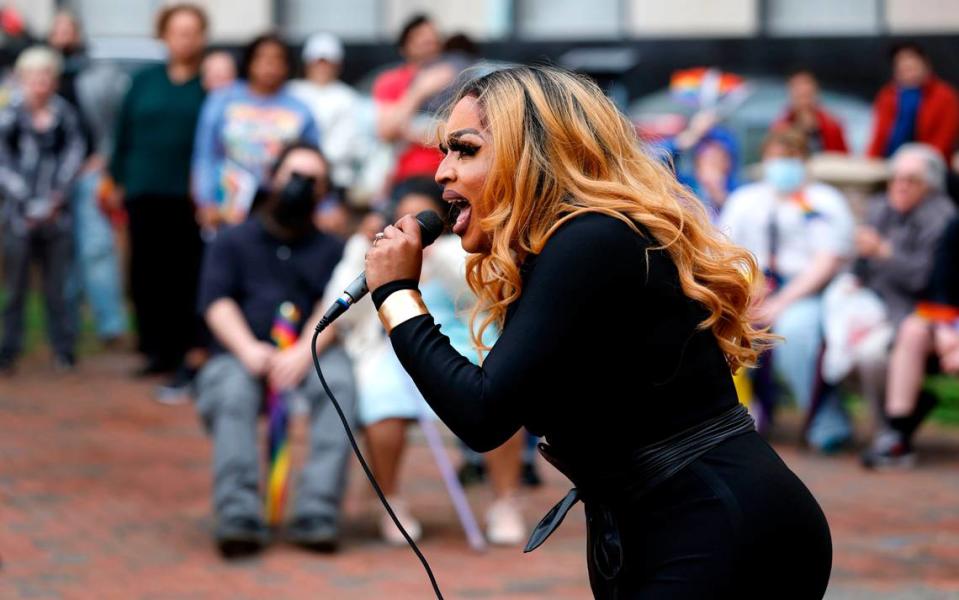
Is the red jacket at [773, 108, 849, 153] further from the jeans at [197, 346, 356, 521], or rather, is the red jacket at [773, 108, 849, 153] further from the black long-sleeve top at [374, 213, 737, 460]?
the black long-sleeve top at [374, 213, 737, 460]

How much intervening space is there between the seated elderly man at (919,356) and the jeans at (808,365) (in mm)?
338

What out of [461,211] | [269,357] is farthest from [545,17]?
[461,211]

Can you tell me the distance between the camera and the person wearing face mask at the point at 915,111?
1199cm

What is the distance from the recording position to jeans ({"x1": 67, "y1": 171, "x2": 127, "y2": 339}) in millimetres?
12164

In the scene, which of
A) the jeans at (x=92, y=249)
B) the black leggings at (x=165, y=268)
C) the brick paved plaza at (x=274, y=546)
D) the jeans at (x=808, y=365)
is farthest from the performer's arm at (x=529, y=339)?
the jeans at (x=92, y=249)

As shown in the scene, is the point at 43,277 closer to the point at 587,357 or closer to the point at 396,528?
the point at 396,528

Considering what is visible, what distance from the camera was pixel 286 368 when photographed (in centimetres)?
719

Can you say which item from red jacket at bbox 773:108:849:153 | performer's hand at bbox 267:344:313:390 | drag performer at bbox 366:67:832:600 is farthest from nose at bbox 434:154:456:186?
red jacket at bbox 773:108:849:153

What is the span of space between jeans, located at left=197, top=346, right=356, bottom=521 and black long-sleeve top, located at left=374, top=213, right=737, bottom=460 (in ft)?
13.2

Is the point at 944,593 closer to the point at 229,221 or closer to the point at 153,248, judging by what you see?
the point at 229,221

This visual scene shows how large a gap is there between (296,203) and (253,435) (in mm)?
1113

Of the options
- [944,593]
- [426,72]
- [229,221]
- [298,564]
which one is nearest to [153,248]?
[229,221]

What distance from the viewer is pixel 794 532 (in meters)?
3.08

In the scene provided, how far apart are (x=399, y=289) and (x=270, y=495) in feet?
14.4
